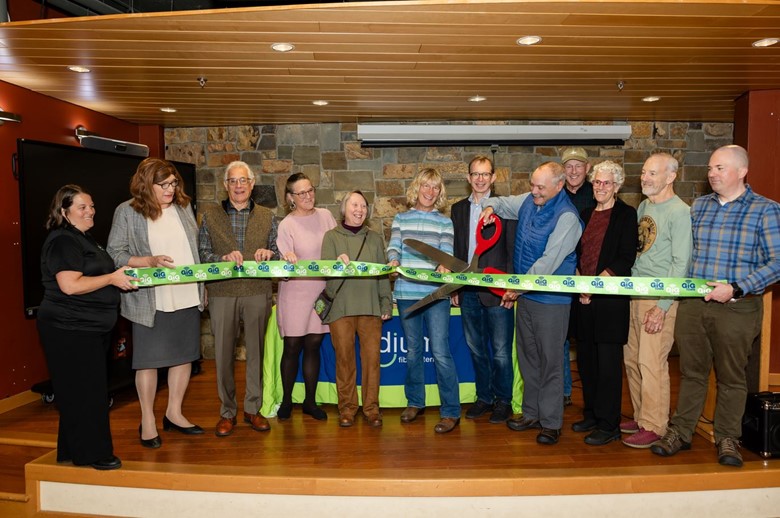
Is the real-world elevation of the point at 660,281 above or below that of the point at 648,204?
below

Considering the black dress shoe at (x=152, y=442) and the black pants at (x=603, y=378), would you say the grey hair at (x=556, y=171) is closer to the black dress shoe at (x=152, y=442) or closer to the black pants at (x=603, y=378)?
the black pants at (x=603, y=378)

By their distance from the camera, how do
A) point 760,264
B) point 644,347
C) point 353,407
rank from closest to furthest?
point 760,264, point 644,347, point 353,407

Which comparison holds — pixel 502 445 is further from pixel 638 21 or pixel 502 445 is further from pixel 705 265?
pixel 638 21

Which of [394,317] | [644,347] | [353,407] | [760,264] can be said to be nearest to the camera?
[760,264]

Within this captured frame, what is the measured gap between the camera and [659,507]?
10.1ft

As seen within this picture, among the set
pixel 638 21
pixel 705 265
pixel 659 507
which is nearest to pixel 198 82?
pixel 638 21

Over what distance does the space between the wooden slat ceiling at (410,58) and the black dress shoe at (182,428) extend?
7.79 feet

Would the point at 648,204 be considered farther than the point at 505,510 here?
Yes

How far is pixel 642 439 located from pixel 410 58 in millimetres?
2775

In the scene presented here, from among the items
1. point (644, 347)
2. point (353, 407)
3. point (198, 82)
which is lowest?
point (353, 407)

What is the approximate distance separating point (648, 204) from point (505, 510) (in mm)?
1929

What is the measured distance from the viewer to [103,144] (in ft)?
16.8

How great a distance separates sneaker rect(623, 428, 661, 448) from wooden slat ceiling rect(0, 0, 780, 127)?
7.67ft

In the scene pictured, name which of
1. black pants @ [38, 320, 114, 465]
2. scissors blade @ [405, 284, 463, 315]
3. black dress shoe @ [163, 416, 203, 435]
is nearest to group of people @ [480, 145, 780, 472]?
scissors blade @ [405, 284, 463, 315]
